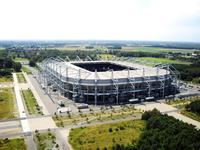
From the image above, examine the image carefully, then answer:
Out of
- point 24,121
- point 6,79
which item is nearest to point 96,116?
point 24,121

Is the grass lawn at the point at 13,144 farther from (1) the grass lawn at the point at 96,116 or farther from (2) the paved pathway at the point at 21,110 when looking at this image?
(1) the grass lawn at the point at 96,116

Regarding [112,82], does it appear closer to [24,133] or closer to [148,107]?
[148,107]

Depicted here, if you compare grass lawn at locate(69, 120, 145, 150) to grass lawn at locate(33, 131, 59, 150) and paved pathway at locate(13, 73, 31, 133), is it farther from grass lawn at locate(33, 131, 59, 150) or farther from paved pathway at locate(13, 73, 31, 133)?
paved pathway at locate(13, 73, 31, 133)

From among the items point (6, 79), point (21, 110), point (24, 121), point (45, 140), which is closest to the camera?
point (45, 140)

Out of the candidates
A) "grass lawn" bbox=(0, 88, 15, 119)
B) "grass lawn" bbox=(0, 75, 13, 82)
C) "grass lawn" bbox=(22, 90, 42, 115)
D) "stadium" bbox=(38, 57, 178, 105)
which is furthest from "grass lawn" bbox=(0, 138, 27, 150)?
"grass lawn" bbox=(0, 75, 13, 82)

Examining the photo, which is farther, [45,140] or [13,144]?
[45,140]

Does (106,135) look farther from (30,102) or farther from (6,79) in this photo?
(6,79)

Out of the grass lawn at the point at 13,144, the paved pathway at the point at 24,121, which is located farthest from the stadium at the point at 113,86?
the grass lawn at the point at 13,144
